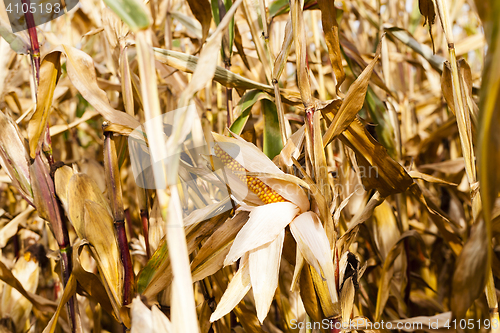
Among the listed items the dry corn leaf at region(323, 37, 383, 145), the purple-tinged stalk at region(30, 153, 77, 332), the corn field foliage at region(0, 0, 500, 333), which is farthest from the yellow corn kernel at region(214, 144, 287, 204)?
the purple-tinged stalk at region(30, 153, 77, 332)

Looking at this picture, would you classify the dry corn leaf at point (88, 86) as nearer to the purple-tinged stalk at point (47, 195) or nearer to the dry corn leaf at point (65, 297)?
the purple-tinged stalk at point (47, 195)

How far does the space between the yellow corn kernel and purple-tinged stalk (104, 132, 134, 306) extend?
19 cm

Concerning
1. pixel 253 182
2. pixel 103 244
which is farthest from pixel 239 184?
pixel 103 244

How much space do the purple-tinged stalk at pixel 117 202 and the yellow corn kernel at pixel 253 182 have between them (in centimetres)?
19

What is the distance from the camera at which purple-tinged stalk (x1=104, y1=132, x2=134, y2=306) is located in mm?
539

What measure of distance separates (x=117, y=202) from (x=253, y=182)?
25 cm

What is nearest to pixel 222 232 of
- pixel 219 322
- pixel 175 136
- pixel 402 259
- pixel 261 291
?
pixel 261 291

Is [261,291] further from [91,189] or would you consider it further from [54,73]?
[54,73]

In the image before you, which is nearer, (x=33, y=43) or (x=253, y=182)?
(x=253, y=182)

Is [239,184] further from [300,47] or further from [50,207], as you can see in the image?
[50,207]

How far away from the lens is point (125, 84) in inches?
22.4

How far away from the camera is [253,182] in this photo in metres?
0.47

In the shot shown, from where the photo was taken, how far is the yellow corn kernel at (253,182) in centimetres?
46

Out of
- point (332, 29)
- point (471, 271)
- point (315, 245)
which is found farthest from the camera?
point (332, 29)
